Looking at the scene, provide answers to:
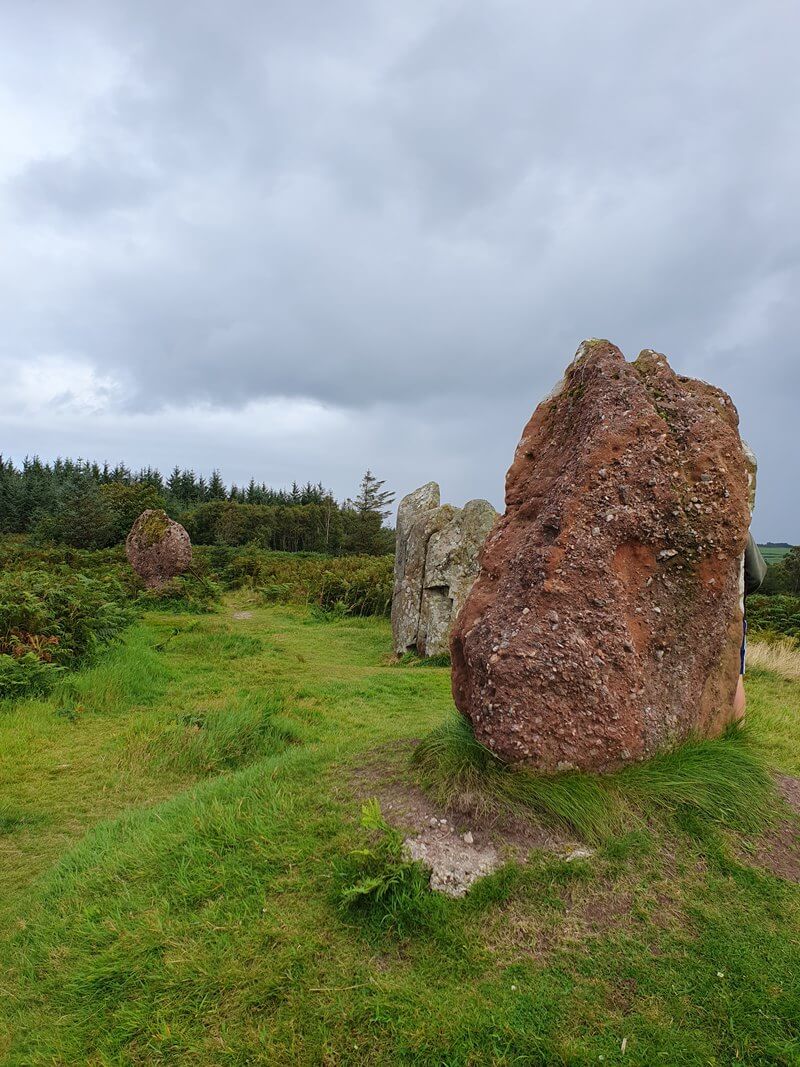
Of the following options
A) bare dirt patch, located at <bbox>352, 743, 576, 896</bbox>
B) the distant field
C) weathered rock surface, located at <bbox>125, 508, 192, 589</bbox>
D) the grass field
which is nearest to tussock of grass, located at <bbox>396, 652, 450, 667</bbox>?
the grass field

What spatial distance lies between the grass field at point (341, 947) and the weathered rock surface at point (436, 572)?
22.8ft

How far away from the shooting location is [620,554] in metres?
4.39

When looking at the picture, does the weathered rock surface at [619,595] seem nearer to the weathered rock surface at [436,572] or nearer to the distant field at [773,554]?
the weathered rock surface at [436,572]

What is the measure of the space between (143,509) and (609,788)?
118 feet

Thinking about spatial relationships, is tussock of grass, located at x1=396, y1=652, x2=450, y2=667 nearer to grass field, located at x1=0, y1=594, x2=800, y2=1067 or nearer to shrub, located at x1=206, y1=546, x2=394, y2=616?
shrub, located at x1=206, y1=546, x2=394, y2=616

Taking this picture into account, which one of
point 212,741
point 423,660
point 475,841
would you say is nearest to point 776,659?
point 423,660

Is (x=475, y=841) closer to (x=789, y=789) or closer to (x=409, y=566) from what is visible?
(x=789, y=789)

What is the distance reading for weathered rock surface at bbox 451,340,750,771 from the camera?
4059mm

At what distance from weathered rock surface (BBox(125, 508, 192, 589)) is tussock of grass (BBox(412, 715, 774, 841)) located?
52.9 feet

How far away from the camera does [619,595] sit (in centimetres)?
429

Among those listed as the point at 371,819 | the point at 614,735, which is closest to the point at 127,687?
the point at 371,819

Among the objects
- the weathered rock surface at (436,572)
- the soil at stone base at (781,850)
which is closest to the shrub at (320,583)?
the weathered rock surface at (436,572)

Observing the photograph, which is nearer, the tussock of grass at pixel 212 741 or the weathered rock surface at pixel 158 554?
the tussock of grass at pixel 212 741

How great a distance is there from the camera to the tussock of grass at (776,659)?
10039mm
